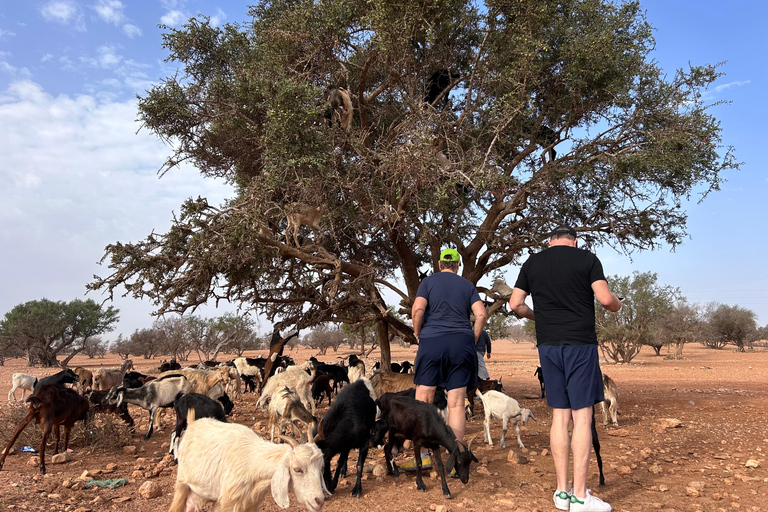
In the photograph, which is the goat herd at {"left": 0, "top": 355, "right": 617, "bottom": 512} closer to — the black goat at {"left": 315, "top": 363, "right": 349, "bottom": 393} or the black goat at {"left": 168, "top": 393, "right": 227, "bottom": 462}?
the black goat at {"left": 168, "top": 393, "right": 227, "bottom": 462}

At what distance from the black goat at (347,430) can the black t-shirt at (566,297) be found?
1935mm

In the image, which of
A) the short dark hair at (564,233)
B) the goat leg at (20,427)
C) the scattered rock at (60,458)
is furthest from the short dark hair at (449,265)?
the scattered rock at (60,458)

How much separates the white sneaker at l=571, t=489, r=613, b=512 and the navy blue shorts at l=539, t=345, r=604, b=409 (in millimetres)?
717

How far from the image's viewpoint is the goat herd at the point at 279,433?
10.8 ft

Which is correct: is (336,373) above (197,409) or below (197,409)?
below

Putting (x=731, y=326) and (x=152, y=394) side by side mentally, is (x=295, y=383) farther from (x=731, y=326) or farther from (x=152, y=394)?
(x=731, y=326)

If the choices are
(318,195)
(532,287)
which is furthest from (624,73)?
(532,287)

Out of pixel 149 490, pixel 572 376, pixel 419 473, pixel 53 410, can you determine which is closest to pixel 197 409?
pixel 149 490

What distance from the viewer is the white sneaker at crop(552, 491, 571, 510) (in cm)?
420

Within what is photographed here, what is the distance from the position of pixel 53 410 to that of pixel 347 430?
12.9ft

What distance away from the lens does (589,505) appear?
4047 mm

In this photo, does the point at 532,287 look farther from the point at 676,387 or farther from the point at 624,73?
the point at 676,387

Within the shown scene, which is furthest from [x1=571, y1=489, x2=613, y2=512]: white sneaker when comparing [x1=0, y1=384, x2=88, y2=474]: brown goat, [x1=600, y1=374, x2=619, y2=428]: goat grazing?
[x1=0, y1=384, x2=88, y2=474]: brown goat

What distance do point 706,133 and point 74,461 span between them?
11603 mm
